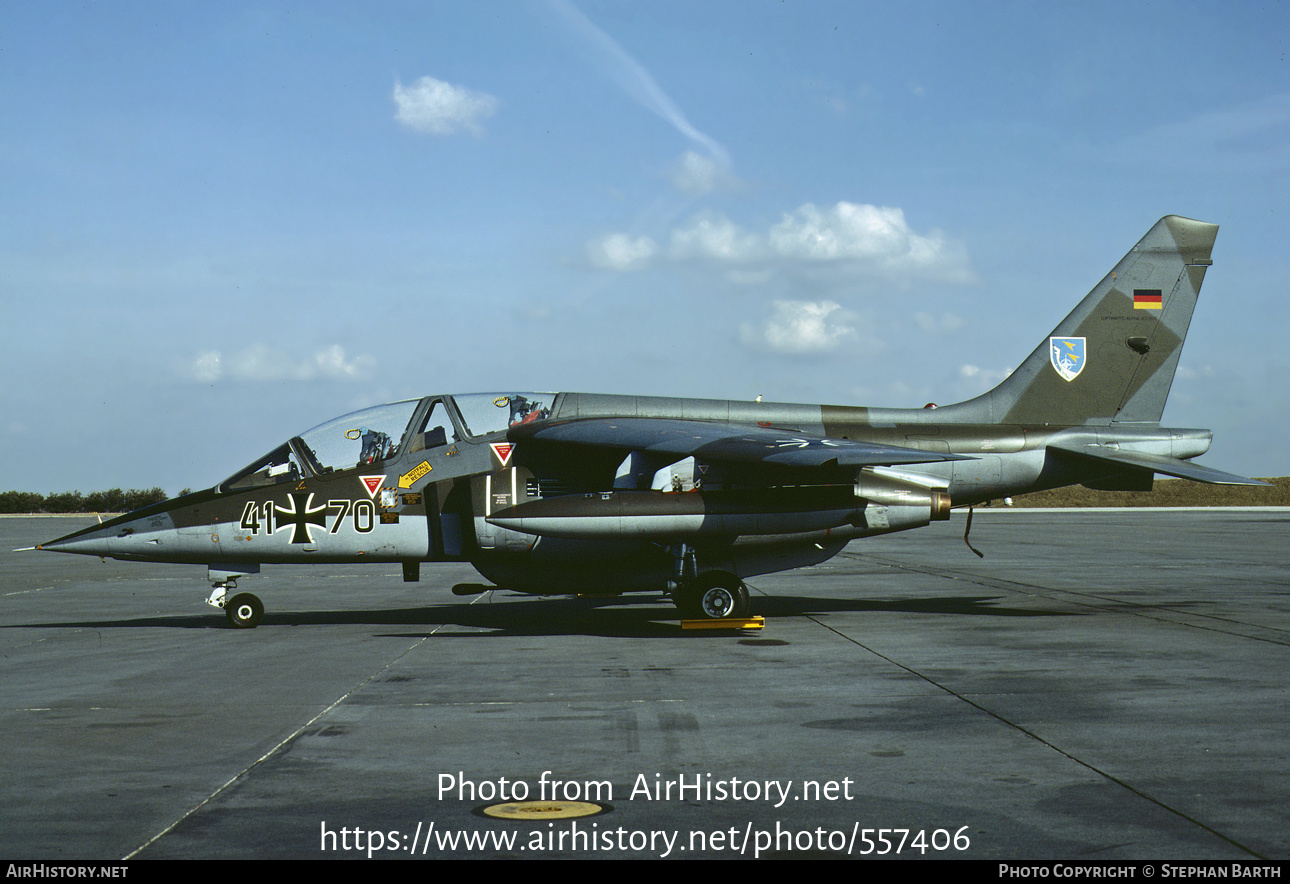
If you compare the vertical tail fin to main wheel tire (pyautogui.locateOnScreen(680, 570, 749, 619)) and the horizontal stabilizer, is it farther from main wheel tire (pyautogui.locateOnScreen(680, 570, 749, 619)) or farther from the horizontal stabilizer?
main wheel tire (pyautogui.locateOnScreen(680, 570, 749, 619))

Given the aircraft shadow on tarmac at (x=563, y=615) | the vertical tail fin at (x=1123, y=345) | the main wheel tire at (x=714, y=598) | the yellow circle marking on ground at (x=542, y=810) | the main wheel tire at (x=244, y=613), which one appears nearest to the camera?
the yellow circle marking on ground at (x=542, y=810)

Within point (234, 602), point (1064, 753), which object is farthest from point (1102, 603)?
point (234, 602)

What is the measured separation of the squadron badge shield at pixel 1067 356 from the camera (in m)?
16.3

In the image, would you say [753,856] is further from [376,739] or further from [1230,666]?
[1230,666]

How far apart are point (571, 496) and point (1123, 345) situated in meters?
9.34

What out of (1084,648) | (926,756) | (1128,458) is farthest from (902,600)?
(926,756)

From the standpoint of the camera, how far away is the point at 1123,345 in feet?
53.7

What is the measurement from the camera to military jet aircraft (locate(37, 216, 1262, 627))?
43.0ft

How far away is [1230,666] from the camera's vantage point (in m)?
9.74

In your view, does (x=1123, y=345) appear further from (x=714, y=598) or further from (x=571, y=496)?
(x=571, y=496)

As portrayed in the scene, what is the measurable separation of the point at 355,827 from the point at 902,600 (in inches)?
504

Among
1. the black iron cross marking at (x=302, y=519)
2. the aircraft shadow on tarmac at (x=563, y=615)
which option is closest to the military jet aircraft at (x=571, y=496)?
the black iron cross marking at (x=302, y=519)

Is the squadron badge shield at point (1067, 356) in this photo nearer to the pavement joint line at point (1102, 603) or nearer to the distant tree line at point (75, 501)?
the pavement joint line at point (1102, 603)

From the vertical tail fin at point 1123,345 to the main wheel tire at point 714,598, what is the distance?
17.5 ft
